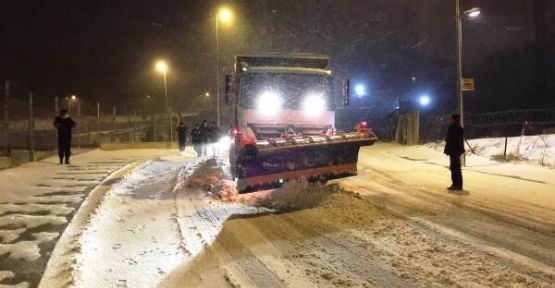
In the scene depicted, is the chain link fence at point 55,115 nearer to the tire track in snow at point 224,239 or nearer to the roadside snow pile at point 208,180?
the roadside snow pile at point 208,180

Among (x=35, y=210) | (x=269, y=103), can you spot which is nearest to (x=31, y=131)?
(x=269, y=103)

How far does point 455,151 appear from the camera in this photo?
11445mm

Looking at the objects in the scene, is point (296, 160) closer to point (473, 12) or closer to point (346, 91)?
point (346, 91)

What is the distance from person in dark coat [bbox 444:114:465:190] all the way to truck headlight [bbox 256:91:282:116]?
162 inches

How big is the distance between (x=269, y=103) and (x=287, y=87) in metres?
0.69

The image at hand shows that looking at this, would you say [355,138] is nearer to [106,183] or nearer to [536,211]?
[536,211]

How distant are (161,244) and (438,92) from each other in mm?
55830

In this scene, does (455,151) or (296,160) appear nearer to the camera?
(296,160)

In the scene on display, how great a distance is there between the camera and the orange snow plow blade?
10164 mm

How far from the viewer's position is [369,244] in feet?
21.8

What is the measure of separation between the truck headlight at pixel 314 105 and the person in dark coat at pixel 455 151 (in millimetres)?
3275

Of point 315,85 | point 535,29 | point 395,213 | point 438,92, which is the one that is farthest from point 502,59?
point 395,213

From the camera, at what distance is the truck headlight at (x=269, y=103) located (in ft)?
42.4

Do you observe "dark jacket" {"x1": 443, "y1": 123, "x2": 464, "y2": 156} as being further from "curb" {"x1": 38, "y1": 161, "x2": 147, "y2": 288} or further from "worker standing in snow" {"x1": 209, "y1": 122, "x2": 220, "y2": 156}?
"worker standing in snow" {"x1": 209, "y1": 122, "x2": 220, "y2": 156}
